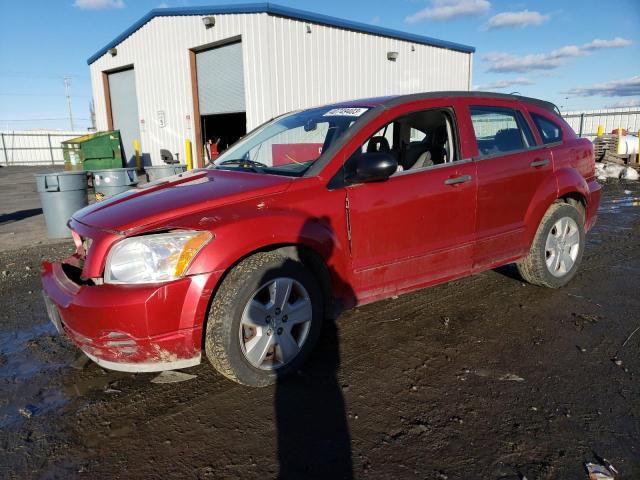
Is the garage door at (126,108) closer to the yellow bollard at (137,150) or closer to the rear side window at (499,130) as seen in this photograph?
the yellow bollard at (137,150)

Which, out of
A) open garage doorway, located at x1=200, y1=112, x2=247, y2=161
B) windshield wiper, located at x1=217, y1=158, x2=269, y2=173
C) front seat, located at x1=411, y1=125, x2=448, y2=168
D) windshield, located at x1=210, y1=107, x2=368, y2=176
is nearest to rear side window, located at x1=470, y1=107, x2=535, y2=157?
front seat, located at x1=411, y1=125, x2=448, y2=168

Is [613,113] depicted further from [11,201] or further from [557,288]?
[11,201]

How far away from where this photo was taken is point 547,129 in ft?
14.6

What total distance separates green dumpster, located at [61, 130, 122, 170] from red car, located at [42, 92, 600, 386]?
13.9m

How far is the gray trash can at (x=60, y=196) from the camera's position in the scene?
7.37 m

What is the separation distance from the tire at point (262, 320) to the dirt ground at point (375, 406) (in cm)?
16

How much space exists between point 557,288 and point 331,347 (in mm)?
2522

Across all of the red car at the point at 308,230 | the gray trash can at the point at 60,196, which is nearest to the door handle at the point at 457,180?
the red car at the point at 308,230

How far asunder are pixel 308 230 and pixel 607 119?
2967 cm

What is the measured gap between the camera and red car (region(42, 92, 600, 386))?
2545mm

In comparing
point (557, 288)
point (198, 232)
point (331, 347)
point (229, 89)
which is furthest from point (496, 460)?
point (229, 89)

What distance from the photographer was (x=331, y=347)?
341cm

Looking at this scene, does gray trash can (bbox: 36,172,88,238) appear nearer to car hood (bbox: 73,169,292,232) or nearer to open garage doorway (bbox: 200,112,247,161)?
car hood (bbox: 73,169,292,232)

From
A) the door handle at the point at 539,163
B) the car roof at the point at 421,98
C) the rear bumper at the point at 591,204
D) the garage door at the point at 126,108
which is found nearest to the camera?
the car roof at the point at 421,98
